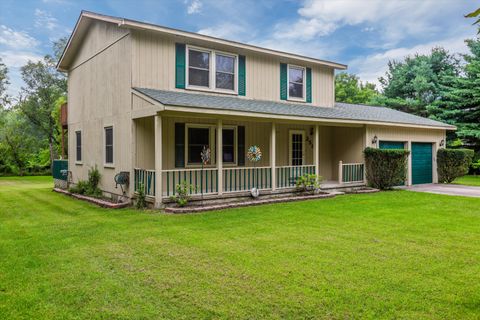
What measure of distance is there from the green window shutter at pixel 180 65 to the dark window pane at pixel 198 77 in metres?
0.29

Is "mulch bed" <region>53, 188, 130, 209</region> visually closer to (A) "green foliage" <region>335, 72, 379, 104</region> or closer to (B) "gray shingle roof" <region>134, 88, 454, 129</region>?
(B) "gray shingle roof" <region>134, 88, 454, 129</region>

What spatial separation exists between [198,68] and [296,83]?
433cm

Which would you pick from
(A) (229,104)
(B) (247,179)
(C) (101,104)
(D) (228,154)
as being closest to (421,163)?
(B) (247,179)

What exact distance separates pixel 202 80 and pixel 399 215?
6817mm

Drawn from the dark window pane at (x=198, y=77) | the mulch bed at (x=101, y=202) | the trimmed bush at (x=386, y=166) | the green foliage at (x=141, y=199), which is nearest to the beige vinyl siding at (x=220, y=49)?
the dark window pane at (x=198, y=77)

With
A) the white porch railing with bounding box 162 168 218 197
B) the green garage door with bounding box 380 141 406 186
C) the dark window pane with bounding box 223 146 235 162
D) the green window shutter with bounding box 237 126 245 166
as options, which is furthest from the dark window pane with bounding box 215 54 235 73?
the green garage door with bounding box 380 141 406 186

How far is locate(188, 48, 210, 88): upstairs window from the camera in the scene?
1063 cm

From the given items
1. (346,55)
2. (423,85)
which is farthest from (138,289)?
(346,55)

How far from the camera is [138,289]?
12.4 ft

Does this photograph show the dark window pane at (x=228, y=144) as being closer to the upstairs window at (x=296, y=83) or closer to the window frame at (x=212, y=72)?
the window frame at (x=212, y=72)

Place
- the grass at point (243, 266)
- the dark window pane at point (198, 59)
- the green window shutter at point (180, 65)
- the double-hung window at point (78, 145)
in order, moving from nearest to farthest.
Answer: the grass at point (243, 266) → the green window shutter at point (180, 65) → the dark window pane at point (198, 59) → the double-hung window at point (78, 145)

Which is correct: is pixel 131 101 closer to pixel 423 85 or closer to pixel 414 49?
pixel 423 85

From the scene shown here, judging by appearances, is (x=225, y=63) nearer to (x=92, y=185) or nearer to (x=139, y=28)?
(x=139, y=28)

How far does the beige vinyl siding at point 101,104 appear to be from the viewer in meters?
9.95
